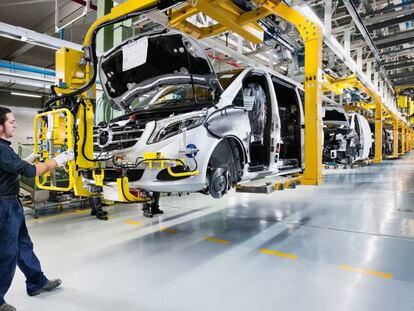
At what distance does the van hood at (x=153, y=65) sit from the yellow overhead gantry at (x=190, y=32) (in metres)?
0.31

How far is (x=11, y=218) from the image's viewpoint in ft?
6.26

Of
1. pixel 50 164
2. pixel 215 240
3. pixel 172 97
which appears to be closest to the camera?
pixel 50 164

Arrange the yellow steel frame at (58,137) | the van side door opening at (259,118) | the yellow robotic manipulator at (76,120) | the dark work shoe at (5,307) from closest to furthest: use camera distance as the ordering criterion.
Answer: the dark work shoe at (5,307) → the yellow steel frame at (58,137) → the yellow robotic manipulator at (76,120) → the van side door opening at (259,118)

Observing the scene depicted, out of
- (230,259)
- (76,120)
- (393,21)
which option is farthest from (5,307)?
(393,21)

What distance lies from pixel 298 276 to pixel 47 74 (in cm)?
849

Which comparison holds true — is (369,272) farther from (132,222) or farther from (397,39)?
(397,39)

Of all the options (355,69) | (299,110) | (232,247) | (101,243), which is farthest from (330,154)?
(101,243)

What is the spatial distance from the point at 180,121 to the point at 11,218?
1546 mm

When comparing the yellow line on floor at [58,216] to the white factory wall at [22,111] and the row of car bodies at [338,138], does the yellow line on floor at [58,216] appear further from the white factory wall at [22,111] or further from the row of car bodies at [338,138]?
the white factory wall at [22,111]

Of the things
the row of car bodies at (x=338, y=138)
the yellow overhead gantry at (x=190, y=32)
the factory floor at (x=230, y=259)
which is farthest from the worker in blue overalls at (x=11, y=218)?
the row of car bodies at (x=338, y=138)

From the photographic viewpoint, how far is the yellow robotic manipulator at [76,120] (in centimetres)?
274

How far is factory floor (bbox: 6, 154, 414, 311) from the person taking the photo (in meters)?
2.05

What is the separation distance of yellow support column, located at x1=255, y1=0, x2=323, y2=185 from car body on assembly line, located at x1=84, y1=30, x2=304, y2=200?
54cm

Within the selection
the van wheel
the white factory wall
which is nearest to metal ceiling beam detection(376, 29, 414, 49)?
the van wheel
